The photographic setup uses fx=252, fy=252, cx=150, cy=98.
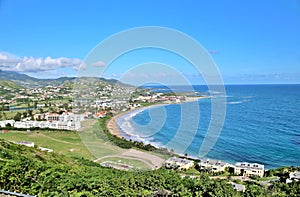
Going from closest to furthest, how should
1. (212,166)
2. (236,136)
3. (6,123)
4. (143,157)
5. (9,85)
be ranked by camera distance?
1. (212,166)
2. (143,157)
3. (236,136)
4. (6,123)
5. (9,85)

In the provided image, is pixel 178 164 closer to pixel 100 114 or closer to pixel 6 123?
pixel 100 114

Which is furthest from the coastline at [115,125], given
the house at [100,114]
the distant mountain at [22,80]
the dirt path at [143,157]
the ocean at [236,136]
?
the distant mountain at [22,80]

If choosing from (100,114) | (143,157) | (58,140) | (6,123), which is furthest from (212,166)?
(6,123)

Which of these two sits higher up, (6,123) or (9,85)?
(9,85)

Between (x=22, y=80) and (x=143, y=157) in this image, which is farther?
(x=22, y=80)

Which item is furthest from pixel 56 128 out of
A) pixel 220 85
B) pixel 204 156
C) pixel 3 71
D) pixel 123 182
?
pixel 3 71

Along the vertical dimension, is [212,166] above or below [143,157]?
above

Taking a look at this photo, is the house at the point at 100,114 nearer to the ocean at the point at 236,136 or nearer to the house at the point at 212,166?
the ocean at the point at 236,136

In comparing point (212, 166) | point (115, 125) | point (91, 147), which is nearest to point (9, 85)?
point (115, 125)

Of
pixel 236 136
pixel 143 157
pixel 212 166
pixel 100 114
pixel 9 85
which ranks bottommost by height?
pixel 143 157

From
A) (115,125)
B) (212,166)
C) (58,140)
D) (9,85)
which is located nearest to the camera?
(212,166)

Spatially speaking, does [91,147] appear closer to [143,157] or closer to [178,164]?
[143,157]

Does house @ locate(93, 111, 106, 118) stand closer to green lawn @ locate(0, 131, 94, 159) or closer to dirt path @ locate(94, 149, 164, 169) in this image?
green lawn @ locate(0, 131, 94, 159)
